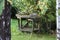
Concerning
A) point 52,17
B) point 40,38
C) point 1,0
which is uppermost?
point 1,0

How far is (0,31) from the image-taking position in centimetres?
420

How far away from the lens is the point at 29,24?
39.8 ft

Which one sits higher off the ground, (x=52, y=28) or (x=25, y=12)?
(x=25, y=12)

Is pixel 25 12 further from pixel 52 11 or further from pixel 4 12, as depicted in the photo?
pixel 4 12

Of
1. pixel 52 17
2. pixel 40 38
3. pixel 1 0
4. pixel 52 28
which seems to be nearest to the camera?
pixel 1 0

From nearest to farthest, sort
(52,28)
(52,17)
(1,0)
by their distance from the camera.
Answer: (1,0) < (52,17) < (52,28)

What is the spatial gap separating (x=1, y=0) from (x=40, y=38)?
5.83 metres

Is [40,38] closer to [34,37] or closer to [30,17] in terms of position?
[34,37]

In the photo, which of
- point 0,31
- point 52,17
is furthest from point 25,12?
point 0,31

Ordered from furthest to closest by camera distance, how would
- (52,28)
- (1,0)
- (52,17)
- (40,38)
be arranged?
(52,28), (52,17), (40,38), (1,0)

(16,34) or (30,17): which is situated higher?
(30,17)

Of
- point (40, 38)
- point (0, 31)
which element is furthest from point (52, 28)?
point (0, 31)

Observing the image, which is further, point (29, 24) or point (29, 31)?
point (29, 24)

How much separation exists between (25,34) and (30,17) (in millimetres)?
1009
